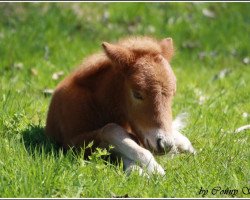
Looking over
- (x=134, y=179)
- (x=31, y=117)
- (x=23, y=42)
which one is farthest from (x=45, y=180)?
(x=23, y=42)

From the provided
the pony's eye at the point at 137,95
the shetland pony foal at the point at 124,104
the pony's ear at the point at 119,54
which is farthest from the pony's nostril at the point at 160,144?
the pony's ear at the point at 119,54

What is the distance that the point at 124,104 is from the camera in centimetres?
600

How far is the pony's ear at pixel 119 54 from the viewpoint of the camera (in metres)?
5.89

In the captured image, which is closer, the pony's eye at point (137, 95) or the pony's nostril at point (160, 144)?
the pony's nostril at point (160, 144)

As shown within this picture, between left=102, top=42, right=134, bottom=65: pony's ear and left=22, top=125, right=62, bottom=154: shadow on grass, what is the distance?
3.25 feet

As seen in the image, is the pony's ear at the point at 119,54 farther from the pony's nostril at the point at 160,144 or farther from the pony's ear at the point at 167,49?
the pony's nostril at the point at 160,144

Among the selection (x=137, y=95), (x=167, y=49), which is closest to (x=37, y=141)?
(x=137, y=95)

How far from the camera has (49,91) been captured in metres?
8.51

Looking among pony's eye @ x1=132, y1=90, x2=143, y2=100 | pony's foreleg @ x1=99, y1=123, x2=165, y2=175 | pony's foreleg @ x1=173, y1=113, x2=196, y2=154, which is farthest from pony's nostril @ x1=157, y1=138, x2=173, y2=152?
pony's foreleg @ x1=173, y1=113, x2=196, y2=154

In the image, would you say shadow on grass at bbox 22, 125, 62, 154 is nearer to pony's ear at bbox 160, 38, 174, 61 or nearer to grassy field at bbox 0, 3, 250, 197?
grassy field at bbox 0, 3, 250, 197

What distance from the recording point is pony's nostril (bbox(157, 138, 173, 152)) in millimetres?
5461

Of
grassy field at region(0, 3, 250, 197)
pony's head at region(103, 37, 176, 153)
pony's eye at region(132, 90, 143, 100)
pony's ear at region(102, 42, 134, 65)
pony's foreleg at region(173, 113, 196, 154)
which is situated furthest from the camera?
pony's foreleg at region(173, 113, 196, 154)

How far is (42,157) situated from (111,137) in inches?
27.4

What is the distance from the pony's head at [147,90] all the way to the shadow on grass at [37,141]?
32.0 inches
